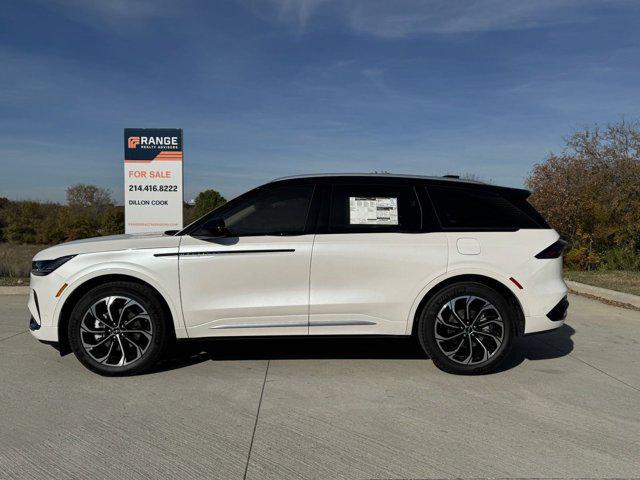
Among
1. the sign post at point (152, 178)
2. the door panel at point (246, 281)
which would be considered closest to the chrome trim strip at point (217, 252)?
the door panel at point (246, 281)

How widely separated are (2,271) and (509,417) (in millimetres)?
11347

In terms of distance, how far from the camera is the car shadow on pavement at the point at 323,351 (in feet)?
17.6

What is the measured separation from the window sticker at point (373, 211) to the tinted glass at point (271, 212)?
426mm

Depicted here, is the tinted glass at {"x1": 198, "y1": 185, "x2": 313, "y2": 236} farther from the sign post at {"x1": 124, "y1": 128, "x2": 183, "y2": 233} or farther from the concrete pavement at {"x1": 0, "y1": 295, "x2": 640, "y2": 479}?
the sign post at {"x1": 124, "y1": 128, "x2": 183, "y2": 233}

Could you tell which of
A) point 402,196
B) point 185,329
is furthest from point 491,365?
point 185,329

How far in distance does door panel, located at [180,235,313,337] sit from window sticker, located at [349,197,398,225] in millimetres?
579

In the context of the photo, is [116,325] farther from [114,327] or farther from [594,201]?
[594,201]

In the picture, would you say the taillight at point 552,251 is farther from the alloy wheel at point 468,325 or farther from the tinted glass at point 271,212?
the tinted glass at point 271,212

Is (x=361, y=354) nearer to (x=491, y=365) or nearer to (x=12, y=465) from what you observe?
(x=491, y=365)

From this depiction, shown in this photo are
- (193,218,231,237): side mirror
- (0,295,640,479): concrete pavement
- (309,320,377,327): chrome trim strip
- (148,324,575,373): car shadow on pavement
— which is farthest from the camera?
(148,324,575,373): car shadow on pavement

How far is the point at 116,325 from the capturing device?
4.67 meters

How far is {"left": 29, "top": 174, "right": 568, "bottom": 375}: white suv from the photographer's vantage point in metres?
4.65

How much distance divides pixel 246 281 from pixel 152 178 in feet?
23.2

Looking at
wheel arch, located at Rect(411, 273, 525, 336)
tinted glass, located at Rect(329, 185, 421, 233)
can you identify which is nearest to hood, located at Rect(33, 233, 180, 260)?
tinted glass, located at Rect(329, 185, 421, 233)
